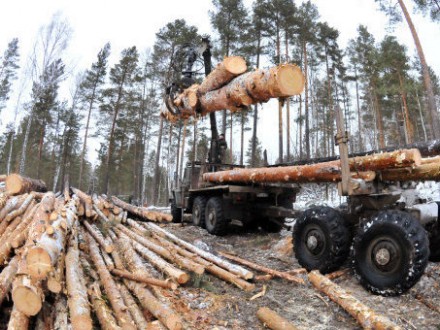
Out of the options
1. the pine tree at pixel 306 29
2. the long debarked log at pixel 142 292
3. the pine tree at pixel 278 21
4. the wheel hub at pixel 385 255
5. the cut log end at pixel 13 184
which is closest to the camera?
the long debarked log at pixel 142 292

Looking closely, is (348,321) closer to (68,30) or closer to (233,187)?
(233,187)

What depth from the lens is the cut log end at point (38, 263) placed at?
11.8ft

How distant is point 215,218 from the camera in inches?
352

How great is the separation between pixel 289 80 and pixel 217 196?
5.25m

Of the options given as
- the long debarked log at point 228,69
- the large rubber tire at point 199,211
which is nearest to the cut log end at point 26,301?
the long debarked log at point 228,69

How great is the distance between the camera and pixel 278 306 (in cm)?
451

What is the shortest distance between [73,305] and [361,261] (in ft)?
12.5

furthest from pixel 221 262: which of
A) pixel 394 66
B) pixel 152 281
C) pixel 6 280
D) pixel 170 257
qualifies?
pixel 394 66

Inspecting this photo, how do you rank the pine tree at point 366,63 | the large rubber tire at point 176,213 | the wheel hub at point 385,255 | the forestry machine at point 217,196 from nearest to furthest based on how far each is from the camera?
the wheel hub at point 385,255, the forestry machine at point 217,196, the large rubber tire at point 176,213, the pine tree at point 366,63

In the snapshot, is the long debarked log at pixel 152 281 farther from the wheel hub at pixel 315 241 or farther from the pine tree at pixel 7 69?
the pine tree at pixel 7 69

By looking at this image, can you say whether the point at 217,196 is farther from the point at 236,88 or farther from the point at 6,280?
the point at 6,280

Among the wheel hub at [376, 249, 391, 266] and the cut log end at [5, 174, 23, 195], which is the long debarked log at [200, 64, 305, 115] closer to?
the wheel hub at [376, 249, 391, 266]

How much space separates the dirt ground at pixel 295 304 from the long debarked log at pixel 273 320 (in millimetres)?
104

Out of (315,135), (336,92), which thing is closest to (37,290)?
(336,92)
